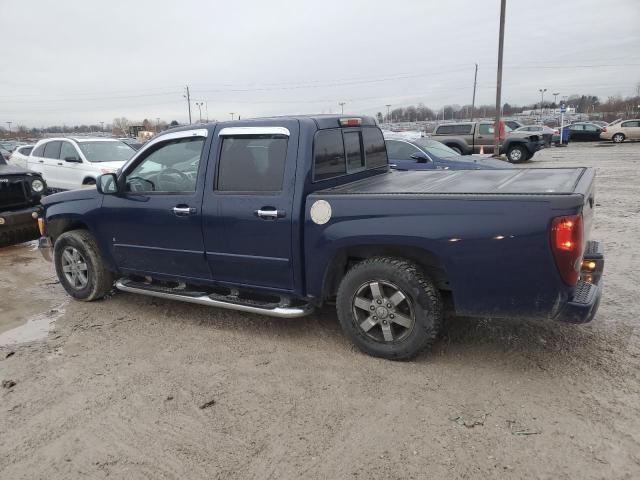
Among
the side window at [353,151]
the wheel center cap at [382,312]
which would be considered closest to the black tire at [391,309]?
the wheel center cap at [382,312]

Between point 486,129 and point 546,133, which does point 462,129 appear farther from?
point 546,133

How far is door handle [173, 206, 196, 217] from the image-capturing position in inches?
176

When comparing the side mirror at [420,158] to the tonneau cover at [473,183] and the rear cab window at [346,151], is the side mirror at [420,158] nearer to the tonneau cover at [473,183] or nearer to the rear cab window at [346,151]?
the rear cab window at [346,151]

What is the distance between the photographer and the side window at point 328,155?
4.13 metres

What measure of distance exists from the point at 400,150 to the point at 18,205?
7.76m

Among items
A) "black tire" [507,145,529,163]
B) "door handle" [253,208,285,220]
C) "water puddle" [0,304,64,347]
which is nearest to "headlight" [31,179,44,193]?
"water puddle" [0,304,64,347]

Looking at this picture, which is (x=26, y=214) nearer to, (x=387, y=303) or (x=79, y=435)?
(x=79, y=435)

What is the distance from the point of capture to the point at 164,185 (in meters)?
4.81

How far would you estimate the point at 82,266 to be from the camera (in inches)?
219

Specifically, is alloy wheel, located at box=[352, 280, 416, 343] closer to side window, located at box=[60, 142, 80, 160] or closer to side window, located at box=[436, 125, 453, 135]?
side window, located at box=[60, 142, 80, 160]

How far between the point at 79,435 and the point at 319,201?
7.48 ft

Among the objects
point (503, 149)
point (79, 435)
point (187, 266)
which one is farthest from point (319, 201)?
point (503, 149)

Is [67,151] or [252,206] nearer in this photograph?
[252,206]

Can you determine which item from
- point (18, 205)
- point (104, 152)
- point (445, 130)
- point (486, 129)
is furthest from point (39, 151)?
point (486, 129)
